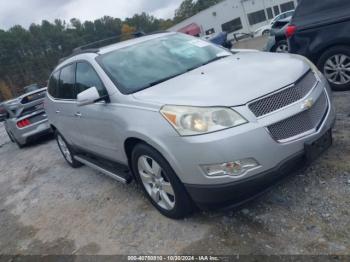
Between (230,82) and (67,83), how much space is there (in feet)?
9.54

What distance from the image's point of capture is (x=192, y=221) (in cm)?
356

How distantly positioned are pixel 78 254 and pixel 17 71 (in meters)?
68.7

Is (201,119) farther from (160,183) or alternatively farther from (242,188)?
(160,183)

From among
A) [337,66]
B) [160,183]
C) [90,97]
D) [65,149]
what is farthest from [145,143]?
[337,66]

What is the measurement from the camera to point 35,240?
423 cm

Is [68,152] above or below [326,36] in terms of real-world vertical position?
below

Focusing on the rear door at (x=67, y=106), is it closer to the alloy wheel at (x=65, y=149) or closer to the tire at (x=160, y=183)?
the alloy wheel at (x=65, y=149)

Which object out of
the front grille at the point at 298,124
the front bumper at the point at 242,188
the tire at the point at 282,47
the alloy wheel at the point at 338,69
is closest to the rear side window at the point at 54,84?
the front bumper at the point at 242,188

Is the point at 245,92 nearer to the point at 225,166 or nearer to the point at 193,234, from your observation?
the point at 225,166

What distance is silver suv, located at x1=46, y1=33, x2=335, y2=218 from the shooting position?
292 cm

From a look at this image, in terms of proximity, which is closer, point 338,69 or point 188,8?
point 338,69

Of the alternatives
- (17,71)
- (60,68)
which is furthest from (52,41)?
(60,68)

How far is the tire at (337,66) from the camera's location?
5.61 m

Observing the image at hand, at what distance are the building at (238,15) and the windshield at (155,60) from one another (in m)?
47.5
